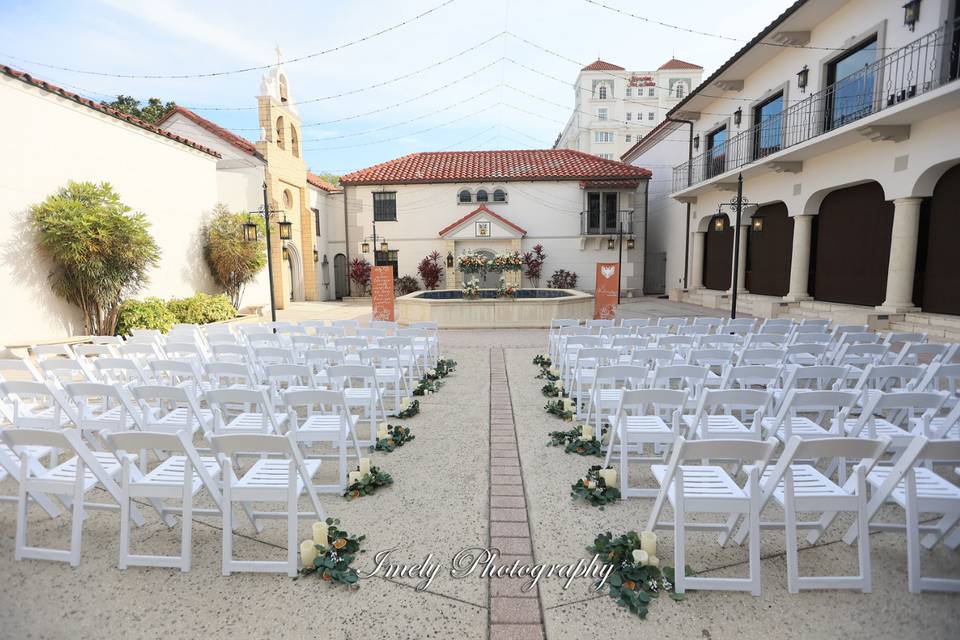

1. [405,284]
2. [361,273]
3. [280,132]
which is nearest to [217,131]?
[280,132]

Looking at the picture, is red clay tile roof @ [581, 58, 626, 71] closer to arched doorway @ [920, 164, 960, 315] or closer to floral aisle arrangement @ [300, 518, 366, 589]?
arched doorway @ [920, 164, 960, 315]

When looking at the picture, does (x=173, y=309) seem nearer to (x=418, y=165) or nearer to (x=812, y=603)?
(x=812, y=603)

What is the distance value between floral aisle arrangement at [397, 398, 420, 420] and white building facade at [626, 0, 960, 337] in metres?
9.63

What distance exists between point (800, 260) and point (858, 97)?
4.35 meters

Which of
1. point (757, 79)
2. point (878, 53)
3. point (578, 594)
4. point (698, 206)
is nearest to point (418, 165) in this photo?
point (698, 206)

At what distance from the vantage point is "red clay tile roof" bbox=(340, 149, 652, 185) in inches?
887

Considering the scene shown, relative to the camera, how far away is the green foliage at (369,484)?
3630 mm

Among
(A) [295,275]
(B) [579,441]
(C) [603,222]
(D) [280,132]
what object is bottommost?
(B) [579,441]

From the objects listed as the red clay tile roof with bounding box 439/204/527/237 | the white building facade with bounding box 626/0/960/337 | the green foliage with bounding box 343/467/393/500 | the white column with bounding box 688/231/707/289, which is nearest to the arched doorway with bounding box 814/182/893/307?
the white building facade with bounding box 626/0/960/337

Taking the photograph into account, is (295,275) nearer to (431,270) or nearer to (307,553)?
(431,270)

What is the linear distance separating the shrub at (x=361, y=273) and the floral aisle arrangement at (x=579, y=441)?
19602mm

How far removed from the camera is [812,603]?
2.47 m

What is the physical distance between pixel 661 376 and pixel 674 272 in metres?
19.3

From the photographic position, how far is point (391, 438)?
4.71 meters
